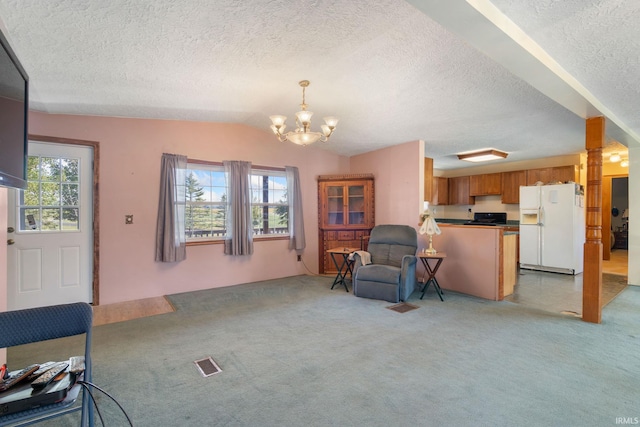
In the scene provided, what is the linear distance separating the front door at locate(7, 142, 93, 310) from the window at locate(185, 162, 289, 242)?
1.23m

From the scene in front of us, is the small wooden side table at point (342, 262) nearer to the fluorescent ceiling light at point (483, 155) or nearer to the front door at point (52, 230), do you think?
the fluorescent ceiling light at point (483, 155)

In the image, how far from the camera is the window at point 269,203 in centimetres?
509

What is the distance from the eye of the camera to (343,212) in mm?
5547

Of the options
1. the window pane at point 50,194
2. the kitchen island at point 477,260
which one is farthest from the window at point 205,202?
the kitchen island at point 477,260

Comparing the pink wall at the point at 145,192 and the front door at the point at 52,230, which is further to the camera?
the pink wall at the point at 145,192

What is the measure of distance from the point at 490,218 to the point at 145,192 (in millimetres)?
7131

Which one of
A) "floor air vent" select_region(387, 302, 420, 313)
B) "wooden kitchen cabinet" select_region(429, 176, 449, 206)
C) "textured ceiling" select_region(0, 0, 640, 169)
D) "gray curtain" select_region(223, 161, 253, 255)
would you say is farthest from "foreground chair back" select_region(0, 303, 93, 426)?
"wooden kitchen cabinet" select_region(429, 176, 449, 206)

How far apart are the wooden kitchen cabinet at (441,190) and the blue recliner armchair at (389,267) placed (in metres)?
3.49

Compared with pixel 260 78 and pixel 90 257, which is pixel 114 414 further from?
pixel 260 78

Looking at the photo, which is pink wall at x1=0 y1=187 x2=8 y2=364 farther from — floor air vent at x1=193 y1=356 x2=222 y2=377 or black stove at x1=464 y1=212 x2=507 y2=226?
black stove at x1=464 y1=212 x2=507 y2=226

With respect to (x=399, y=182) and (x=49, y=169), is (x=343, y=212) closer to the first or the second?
(x=399, y=182)

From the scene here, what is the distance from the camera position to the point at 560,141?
484 centimetres

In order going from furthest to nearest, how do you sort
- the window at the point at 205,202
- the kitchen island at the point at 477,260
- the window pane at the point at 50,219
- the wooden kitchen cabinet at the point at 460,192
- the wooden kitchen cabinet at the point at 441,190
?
the wooden kitchen cabinet at the point at 441,190 < the wooden kitchen cabinet at the point at 460,192 < the window at the point at 205,202 < the kitchen island at the point at 477,260 < the window pane at the point at 50,219

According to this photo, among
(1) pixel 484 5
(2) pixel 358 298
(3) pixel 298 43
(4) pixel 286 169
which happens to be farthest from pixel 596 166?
(4) pixel 286 169
